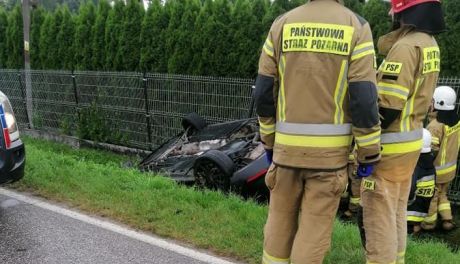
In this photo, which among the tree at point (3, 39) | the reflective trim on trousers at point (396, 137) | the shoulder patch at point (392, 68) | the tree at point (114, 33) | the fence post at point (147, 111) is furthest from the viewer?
the tree at point (3, 39)

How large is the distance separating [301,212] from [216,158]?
3032mm

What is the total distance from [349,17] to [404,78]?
580 mm

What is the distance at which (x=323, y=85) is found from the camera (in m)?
2.82

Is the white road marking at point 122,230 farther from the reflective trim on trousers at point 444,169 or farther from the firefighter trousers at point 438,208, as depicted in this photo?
the reflective trim on trousers at point 444,169

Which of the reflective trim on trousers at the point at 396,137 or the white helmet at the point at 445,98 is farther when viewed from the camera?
the white helmet at the point at 445,98

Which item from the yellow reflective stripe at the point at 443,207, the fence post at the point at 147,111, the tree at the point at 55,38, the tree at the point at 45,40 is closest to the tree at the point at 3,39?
the tree at the point at 45,40


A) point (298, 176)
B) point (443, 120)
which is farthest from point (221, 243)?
point (443, 120)

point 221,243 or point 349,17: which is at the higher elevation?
point 349,17

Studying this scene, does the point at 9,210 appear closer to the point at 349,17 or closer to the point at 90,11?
the point at 349,17

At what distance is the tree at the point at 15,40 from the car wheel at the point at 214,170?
8.79 meters

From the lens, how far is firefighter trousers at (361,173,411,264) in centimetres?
317

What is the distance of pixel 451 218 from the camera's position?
5.95 m

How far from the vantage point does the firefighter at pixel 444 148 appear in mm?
5758

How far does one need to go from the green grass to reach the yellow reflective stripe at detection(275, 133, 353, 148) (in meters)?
1.36
